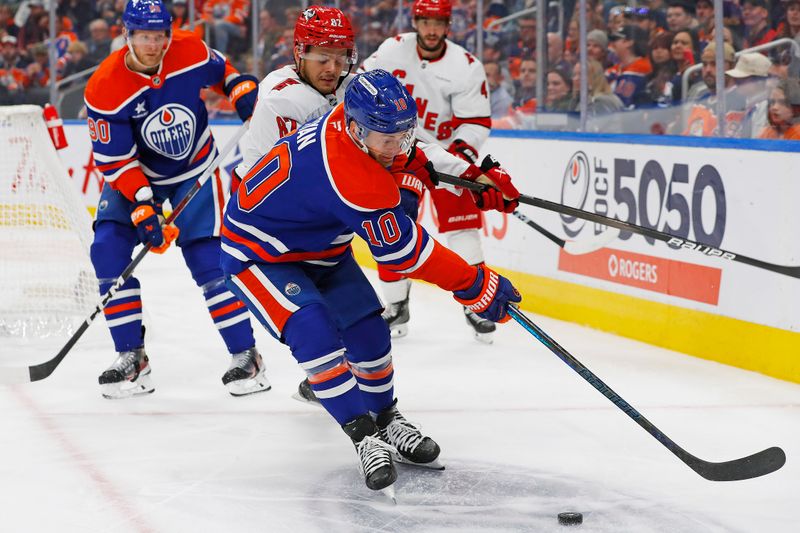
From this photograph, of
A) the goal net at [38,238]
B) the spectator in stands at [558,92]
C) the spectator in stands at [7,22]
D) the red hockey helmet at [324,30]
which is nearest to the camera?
the red hockey helmet at [324,30]

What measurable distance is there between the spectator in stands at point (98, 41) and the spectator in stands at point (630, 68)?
13.8 ft

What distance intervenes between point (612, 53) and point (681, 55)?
48 cm

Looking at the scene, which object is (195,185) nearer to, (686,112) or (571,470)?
(571,470)

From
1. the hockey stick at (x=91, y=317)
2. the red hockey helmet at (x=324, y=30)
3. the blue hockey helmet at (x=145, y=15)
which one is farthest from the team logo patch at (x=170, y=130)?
the red hockey helmet at (x=324, y=30)

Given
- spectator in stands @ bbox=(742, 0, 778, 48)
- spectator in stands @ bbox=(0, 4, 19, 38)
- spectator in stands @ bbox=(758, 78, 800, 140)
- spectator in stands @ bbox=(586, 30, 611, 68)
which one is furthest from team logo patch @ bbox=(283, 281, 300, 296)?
spectator in stands @ bbox=(0, 4, 19, 38)

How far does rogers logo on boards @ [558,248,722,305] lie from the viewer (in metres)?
3.87

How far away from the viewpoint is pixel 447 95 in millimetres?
4086

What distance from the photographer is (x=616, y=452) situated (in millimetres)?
2803

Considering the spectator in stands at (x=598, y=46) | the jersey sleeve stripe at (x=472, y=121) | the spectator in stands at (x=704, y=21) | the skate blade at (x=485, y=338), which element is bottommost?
the skate blade at (x=485, y=338)

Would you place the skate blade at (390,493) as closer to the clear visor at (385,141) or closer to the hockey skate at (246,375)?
the clear visor at (385,141)

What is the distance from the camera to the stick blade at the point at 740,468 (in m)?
2.37

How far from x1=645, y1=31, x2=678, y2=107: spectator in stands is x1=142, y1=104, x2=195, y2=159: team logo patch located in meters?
1.95

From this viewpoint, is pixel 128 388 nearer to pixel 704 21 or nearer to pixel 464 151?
pixel 464 151

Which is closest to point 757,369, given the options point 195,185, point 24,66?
point 195,185
